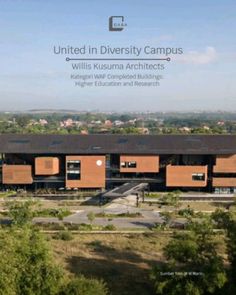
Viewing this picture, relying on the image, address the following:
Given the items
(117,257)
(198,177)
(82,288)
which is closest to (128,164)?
(198,177)

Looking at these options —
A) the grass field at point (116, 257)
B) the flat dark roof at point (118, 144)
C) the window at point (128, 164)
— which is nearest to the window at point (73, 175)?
the flat dark roof at point (118, 144)

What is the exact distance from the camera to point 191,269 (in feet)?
65.3

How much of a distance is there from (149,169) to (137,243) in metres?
19.3

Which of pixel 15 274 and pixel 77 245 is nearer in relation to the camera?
pixel 15 274

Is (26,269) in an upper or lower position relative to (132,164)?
lower

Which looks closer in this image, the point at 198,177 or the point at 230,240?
the point at 230,240

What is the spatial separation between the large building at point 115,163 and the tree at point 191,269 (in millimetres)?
25887

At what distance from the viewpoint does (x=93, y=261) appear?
2555 centimetres

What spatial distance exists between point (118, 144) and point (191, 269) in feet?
97.0

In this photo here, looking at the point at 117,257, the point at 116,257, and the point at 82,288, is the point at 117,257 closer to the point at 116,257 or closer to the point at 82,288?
the point at 116,257

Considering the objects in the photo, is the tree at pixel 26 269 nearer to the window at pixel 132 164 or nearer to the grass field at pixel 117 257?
the grass field at pixel 117 257

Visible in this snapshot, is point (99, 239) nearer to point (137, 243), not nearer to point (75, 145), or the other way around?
point (137, 243)

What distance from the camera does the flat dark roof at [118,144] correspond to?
47.1 m

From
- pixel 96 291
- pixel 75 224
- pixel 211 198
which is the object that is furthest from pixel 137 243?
pixel 211 198
